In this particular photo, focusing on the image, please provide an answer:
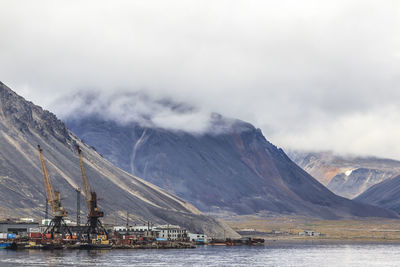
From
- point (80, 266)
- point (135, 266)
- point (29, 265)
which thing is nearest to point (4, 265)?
point (29, 265)

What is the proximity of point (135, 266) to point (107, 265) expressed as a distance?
7186mm

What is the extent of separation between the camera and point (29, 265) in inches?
7564

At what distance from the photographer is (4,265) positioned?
191500mm

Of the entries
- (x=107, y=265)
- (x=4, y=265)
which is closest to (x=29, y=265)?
(x=4, y=265)

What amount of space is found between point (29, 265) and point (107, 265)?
19.6 m

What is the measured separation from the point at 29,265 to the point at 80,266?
40.9ft

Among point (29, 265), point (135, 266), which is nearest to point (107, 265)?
point (135, 266)

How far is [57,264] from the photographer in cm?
19825

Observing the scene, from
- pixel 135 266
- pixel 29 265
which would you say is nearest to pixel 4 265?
pixel 29 265

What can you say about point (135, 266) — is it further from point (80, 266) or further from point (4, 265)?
point (4, 265)

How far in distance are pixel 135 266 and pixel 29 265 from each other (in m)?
26.3

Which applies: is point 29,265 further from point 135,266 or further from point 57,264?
point 135,266

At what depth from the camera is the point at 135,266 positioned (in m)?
198

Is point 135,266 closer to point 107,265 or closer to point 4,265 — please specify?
point 107,265
